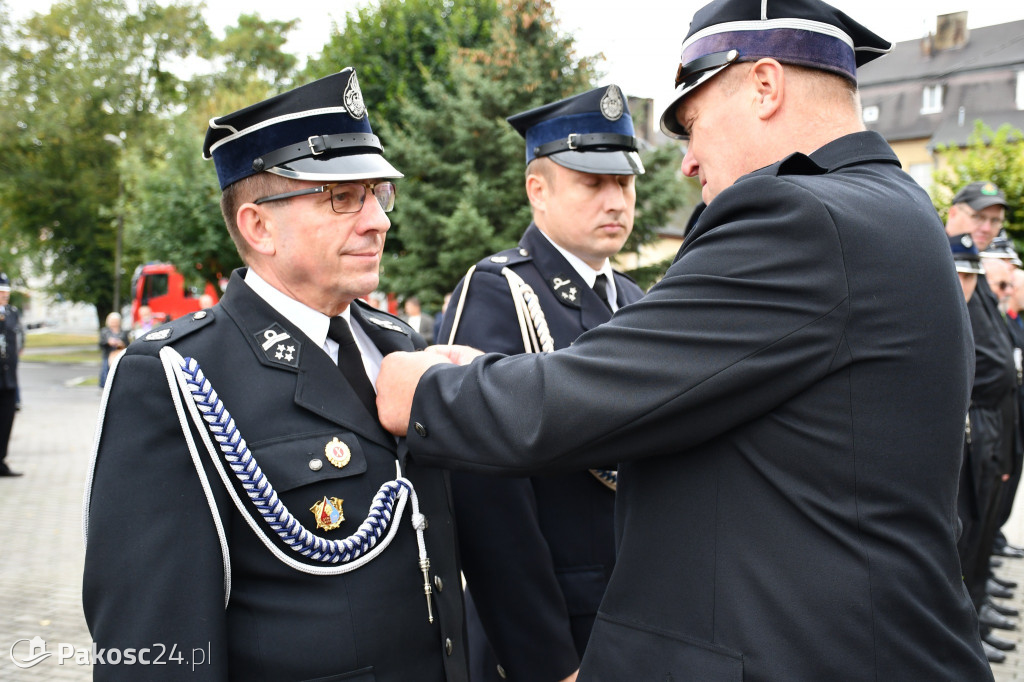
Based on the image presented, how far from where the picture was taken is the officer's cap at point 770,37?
1761 mm

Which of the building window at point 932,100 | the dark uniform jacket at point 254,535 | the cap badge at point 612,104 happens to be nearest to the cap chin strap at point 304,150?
the dark uniform jacket at point 254,535

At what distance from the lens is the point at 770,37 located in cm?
176

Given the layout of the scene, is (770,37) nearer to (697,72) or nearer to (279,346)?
(697,72)

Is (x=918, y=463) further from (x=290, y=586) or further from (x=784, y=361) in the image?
(x=290, y=586)

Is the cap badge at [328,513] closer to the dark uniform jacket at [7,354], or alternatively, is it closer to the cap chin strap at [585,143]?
the cap chin strap at [585,143]

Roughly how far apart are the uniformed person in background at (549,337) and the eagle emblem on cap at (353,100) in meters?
0.85

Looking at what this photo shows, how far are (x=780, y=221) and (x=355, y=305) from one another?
143 centimetres

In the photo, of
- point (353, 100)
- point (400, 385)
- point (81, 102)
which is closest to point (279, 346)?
point (400, 385)

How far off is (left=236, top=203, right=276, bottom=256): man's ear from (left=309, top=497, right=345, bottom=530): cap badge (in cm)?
66

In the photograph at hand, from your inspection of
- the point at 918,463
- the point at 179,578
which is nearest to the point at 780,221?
the point at 918,463

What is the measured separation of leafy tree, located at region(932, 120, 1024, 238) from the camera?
38.1 feet

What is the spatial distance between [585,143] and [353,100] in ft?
3.97

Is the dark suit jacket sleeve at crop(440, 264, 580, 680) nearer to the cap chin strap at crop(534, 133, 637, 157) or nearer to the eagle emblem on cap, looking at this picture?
the eagle emblem on cap

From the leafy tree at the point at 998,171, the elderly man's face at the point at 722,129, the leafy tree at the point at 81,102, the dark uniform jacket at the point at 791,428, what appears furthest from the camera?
the leafy tree at the point at 81,102
